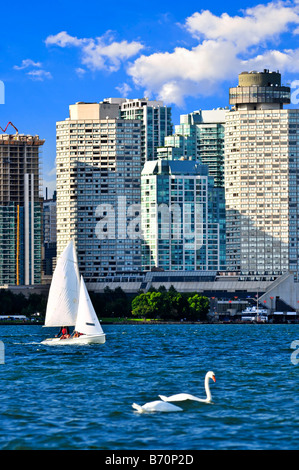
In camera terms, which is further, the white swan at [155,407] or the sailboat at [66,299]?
the sailboat at [66,299]

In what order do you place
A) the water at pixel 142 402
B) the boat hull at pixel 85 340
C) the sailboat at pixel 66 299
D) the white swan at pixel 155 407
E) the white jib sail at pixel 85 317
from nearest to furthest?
the water at pixel 142 402
the white swan at pixel 155 407
the white jib sail at pixel 85 317
the boat hull at pixel 85 340
the sailboat at pixel 66 299

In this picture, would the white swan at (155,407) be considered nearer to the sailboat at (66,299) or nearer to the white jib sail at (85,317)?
the white jib sail at (85,317)

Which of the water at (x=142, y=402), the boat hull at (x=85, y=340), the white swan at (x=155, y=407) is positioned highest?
the white swan at (x=155, y=407)

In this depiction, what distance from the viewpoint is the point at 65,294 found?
121438mm

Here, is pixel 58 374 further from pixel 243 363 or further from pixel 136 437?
pixel 136 437

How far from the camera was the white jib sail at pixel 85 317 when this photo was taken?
11712 cm

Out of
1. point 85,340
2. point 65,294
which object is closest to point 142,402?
point 85,340

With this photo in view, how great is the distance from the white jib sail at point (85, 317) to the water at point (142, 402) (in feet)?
43.1

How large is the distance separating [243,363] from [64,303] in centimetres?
3509

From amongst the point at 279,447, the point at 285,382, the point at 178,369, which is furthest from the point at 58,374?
the point at 279,447

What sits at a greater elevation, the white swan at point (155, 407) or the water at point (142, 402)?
the white swan at point (155, 407)

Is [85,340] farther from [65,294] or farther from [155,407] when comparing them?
[155,407]

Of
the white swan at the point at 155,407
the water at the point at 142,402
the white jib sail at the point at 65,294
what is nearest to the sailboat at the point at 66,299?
the white jib sail at the point at 65,294

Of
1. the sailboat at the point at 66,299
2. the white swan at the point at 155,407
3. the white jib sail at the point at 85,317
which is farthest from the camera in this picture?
the sailboat at the point at 66,299
